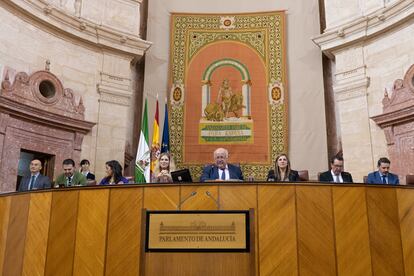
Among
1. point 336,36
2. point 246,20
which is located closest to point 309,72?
point 336,36

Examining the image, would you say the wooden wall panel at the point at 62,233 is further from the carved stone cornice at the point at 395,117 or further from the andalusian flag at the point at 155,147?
the carved stone cornice at the point at 395,117

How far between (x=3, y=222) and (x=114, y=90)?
5.05m

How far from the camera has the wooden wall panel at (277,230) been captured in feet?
14.9

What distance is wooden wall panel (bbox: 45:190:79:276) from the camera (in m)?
4.82

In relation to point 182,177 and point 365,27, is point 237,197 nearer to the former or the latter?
point 182,177

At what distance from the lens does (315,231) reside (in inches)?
182

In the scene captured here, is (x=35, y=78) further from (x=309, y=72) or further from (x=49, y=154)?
(x=309, y=72)

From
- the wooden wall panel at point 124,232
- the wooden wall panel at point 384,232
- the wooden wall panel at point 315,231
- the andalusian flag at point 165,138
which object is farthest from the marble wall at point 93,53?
the wooden wall panel at point 384,232

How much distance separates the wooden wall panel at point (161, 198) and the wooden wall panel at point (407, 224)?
2.22 m

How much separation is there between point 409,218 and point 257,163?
5401mm

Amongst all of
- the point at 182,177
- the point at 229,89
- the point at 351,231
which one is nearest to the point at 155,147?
the point at 229,89

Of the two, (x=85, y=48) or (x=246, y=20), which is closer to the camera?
(x=85, y=48)

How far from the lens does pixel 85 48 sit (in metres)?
9.89

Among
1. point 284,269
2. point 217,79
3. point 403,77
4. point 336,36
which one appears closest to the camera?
point 284,269
